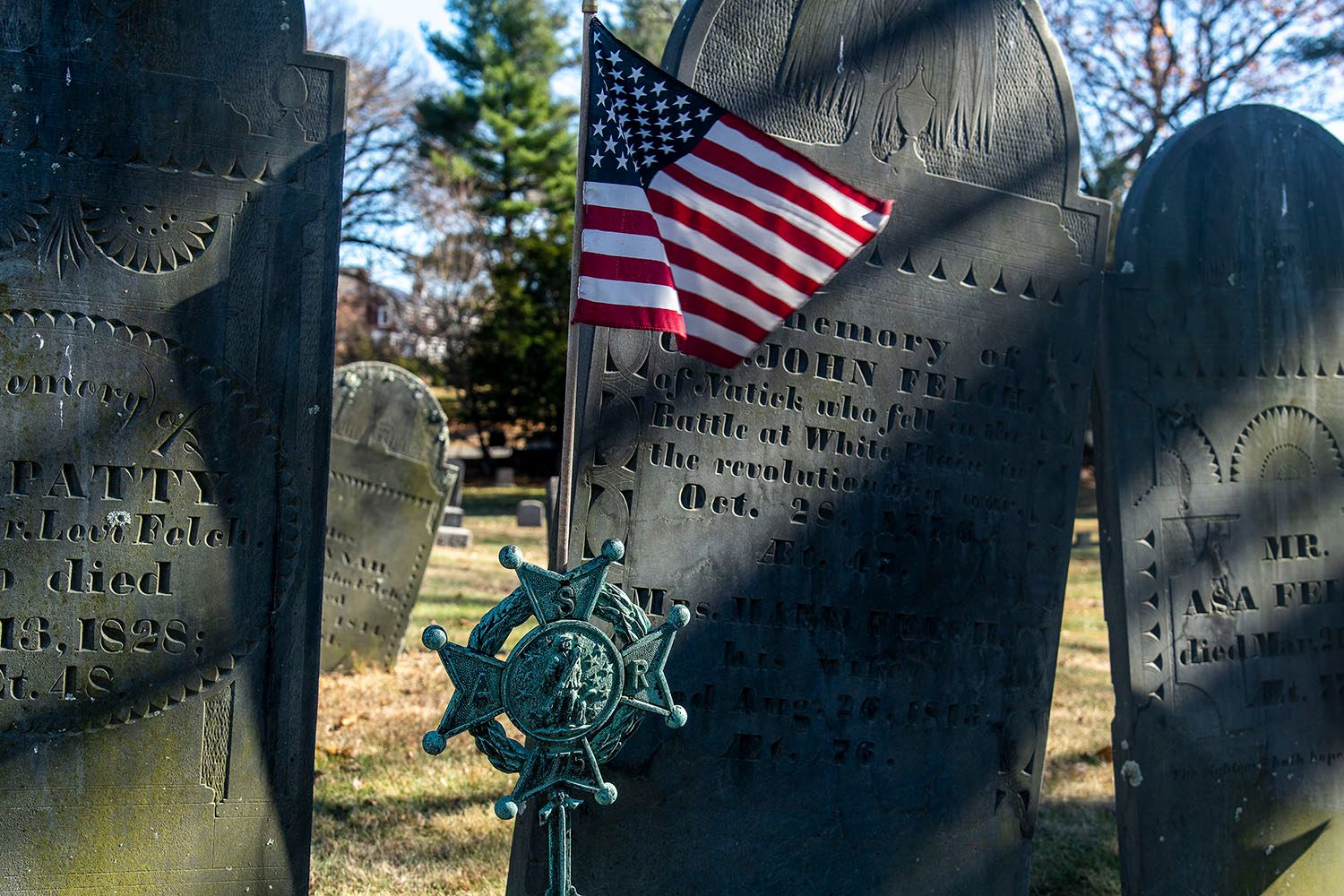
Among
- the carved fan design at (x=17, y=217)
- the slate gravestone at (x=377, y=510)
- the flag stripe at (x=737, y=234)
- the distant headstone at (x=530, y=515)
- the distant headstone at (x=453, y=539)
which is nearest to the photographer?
the carved fan design at (x=17, y=217)

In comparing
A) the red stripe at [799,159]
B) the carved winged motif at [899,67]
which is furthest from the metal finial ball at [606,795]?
the carved winged motif at [899,67]

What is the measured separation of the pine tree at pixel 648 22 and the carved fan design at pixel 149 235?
23.1 metres

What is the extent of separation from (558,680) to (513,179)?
3069cm

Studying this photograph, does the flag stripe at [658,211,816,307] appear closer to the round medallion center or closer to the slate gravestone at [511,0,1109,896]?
the slate gravestone at [511,0,1109,896]

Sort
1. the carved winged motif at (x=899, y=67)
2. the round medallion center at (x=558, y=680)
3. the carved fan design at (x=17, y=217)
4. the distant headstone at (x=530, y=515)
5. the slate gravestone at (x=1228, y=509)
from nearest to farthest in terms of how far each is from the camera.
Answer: the round medallion center at (x=558, y=680) < the carved fan design at (x=17, y=217) < the carved winged motif at (x=899, y=67) < the slate gravestone at (x=1228, y=509) < the distant headstone at (x=530, y=515)

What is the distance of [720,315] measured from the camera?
3816 mm

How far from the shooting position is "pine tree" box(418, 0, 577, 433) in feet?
86.9

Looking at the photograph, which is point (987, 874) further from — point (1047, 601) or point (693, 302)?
point (693, 302)

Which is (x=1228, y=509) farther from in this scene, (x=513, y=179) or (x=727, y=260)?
(x=513, y=179)

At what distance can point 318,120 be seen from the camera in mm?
3551

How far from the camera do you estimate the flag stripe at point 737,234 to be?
3.66 meters

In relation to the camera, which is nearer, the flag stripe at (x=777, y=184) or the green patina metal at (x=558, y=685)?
the green patina metal at (x=558, y=685)

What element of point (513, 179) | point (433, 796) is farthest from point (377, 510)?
point (513, 179)

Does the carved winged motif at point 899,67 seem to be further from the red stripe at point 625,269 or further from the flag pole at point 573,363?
the red stripe at point 625,269
